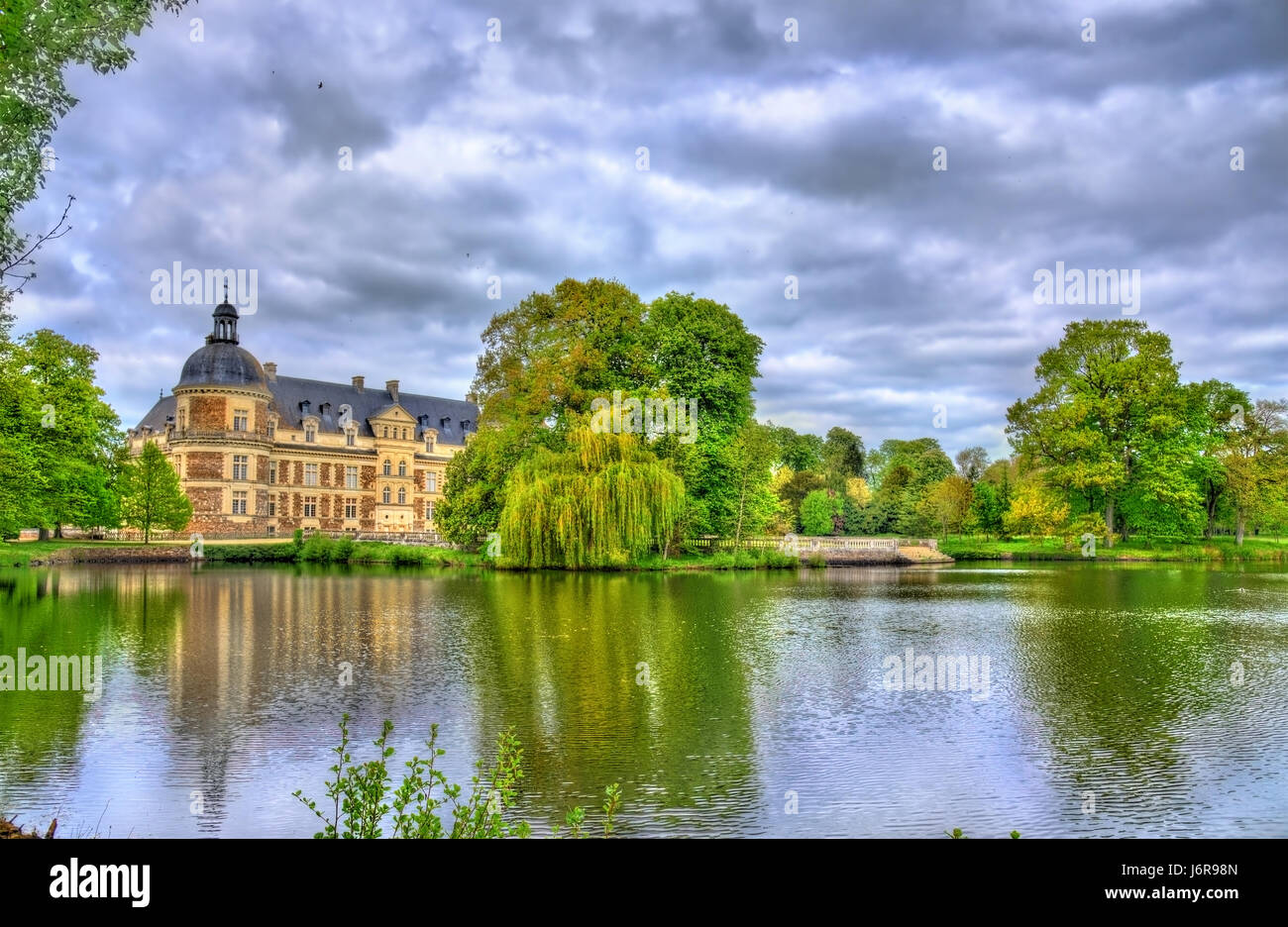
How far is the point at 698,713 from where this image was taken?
9.80m

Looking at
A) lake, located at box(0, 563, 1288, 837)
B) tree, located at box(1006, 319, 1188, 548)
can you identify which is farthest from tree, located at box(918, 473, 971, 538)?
lake, located at box(0, 563, 1288, 837)

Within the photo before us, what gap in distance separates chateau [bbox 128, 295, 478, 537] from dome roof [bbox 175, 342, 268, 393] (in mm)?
57

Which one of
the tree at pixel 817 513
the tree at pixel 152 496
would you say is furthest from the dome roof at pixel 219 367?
the tree at pixel 817 513

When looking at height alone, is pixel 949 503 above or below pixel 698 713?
above

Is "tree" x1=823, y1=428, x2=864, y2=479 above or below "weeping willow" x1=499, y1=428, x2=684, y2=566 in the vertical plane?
above

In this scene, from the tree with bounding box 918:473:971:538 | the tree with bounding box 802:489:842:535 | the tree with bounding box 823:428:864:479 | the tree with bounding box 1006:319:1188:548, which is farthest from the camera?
the tree with bounding box 823:428:864:479

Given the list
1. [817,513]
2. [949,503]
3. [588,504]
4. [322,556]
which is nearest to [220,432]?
[322,556]

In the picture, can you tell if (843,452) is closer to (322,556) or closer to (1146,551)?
(1146,551)

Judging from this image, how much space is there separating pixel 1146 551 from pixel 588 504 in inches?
1120

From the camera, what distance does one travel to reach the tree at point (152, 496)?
4281 cm

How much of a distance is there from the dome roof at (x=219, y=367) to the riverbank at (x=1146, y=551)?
132ft

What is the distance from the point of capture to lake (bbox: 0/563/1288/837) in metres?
6.65

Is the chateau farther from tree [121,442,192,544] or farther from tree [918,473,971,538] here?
tree [918,473,971,538]
